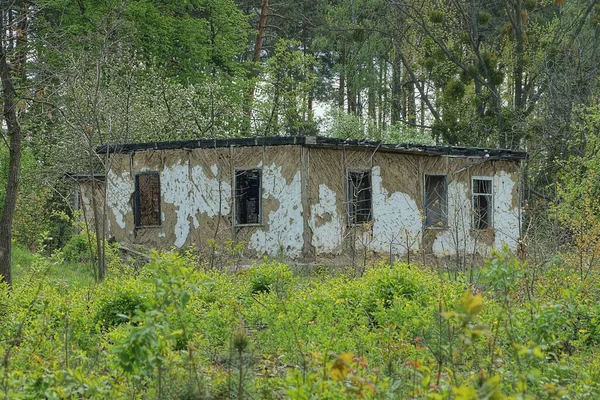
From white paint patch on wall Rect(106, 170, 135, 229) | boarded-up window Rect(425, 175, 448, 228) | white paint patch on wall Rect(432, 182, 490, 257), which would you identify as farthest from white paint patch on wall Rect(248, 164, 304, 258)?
white paint patch on wall Rect(432, 182, 490, 257)

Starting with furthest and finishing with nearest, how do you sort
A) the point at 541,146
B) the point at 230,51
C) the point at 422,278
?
the point at 230,51 → the point at 541,146 → the point at 422,278

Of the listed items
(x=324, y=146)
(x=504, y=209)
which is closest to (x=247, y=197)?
(x=324, y=146)

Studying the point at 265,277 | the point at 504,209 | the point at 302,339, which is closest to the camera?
the point at 302,339

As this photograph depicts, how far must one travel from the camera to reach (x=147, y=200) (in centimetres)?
2178

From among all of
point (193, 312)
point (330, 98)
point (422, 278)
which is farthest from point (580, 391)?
point (330, 98)

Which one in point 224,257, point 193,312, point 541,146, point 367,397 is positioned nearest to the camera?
point 367,397

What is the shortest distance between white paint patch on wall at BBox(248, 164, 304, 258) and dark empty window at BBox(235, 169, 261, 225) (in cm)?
40

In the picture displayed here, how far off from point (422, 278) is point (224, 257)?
9096mm

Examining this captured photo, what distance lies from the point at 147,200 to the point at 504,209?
A: 9.53 meters

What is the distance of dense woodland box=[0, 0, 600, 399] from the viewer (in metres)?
5.88

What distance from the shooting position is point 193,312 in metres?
9.28

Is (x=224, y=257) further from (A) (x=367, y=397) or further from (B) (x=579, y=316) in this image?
(A) (x=367, y=397)

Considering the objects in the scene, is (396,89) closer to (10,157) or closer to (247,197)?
(247,197)

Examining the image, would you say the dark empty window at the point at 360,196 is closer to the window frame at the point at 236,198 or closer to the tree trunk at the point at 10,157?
the window frame at the point at 236,198
